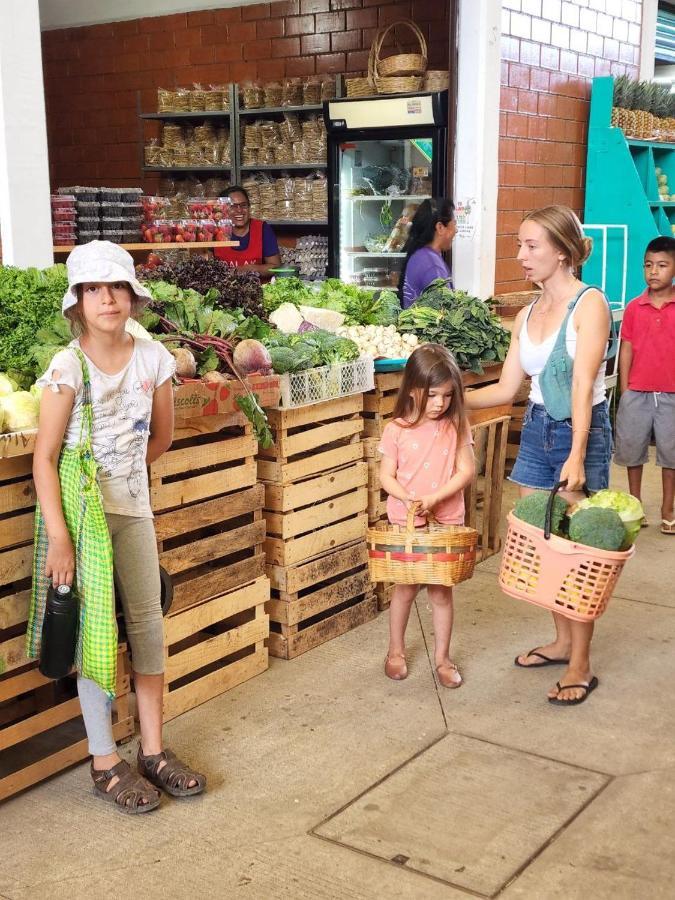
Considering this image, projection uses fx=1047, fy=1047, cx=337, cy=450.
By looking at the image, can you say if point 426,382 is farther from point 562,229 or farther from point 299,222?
point 299,222

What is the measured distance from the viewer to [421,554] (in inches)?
153

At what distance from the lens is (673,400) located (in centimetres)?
625

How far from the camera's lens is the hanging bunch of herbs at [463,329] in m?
5.43

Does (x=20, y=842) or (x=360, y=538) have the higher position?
(x=360, y=538)

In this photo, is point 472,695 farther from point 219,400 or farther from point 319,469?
point 219,400

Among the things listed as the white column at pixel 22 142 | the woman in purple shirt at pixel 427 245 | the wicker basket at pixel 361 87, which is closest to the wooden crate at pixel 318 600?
the white column at pixel 22 142

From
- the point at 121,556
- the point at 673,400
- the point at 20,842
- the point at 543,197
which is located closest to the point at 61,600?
the point at 121,556

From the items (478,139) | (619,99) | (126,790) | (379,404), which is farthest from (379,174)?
(126,790)

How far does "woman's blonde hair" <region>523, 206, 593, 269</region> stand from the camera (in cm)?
380

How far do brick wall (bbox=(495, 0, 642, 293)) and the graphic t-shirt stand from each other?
5083 millimetres

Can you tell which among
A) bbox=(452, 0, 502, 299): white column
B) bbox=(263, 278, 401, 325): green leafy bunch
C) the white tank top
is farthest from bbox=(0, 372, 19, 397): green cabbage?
bbox=(452, 0, 502, 299): white column

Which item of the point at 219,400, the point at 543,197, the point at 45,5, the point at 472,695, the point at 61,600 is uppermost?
the point at 45,5

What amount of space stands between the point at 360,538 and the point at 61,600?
6.44 ft

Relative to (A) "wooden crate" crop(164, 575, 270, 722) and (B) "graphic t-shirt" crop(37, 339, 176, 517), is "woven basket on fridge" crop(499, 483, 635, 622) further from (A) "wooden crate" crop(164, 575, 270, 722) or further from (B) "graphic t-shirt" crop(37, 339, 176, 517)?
(B) "graphic t-shirt" crop(37, 339, 176, 517)
